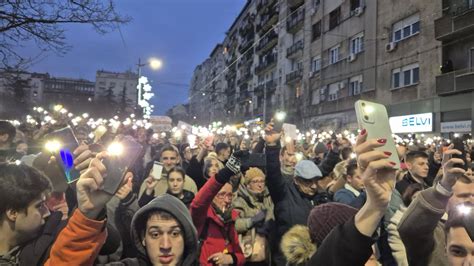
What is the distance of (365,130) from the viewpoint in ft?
5.60

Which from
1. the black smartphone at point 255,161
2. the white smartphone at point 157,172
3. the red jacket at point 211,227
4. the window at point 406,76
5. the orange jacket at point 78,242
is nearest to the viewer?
the orange jacket at point 78,242

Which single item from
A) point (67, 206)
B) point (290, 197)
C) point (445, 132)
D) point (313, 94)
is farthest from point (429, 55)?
point (67, 206)

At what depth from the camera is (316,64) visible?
119 feet

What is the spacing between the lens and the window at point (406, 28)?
75.8ft

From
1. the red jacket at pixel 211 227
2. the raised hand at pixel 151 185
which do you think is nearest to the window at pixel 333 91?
the raised hand at pixel 151 185

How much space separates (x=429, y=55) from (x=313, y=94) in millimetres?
14912

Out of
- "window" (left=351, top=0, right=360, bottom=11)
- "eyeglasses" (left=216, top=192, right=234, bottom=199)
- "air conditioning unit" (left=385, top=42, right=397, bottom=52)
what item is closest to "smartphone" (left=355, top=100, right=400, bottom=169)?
"eyeglasses" (left=216, top=192, right=234, bottom=199)

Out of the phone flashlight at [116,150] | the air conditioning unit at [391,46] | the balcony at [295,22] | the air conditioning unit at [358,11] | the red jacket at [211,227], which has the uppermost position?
the balcony at [295,22]

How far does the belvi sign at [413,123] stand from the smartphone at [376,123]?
70.8 ft

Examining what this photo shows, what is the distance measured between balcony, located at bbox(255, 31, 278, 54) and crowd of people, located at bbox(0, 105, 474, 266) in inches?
1882

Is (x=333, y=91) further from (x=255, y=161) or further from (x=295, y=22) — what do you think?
(x=255, y=161)

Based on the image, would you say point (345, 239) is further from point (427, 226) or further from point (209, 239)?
point (209, 239)

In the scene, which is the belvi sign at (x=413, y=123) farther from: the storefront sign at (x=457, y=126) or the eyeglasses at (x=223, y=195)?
the eyeglasses at (x=223, y=195)

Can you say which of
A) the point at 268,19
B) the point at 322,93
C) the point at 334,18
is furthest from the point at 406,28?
the point at 268,19
